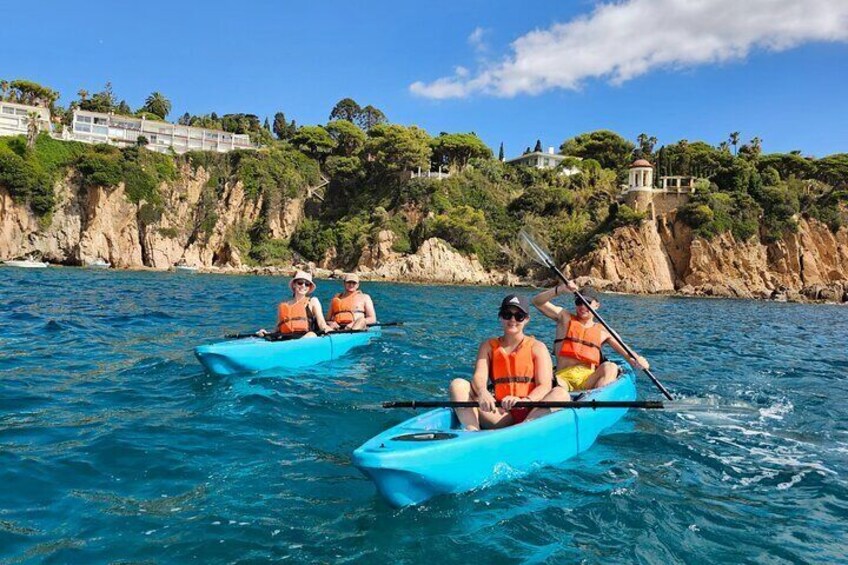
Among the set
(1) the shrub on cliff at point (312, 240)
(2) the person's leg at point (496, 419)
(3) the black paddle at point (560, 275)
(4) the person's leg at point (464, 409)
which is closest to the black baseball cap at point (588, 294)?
(3) the black paddle at point (560, 275)

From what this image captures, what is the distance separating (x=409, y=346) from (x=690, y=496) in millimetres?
8701

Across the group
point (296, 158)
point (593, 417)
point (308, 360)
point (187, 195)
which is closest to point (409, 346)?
point (308, 360)

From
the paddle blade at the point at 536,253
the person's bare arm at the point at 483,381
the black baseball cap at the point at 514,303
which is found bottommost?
the person's bare arm at the point at 483,381

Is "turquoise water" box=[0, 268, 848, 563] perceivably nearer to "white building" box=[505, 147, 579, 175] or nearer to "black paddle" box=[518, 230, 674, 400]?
"black paddle" box=[518, 230, 674, 400]

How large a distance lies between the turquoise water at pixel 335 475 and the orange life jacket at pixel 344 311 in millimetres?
1605

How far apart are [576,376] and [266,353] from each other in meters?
5.01

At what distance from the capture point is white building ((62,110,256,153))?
56750mm

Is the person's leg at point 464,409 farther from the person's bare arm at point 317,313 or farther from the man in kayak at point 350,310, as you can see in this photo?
the man in kayak at point 350,310

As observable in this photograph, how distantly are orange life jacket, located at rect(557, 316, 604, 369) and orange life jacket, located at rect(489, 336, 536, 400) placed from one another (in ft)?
7.21

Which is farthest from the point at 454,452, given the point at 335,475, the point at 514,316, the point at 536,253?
the point at 536,253

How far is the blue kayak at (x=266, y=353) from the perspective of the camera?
8.98m

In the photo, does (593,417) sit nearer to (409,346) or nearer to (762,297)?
(409,346)

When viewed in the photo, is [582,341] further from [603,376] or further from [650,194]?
[650,194]

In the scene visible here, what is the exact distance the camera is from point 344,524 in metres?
4.36
